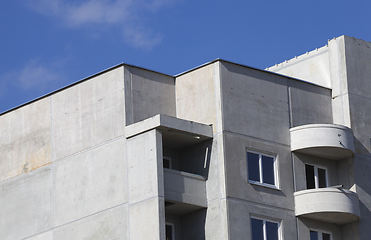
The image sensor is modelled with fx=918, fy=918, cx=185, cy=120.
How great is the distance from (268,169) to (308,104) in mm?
4913

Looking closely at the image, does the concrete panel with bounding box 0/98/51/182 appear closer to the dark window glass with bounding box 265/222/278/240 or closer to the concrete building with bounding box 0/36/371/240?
the concrete building with bounding box 0/36/371/240

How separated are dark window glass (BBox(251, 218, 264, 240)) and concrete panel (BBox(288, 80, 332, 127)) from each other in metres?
5.96

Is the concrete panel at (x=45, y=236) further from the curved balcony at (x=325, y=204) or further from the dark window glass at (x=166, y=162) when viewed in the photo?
the curved balcony at (x=325, y=204)

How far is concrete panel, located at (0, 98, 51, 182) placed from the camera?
161ft

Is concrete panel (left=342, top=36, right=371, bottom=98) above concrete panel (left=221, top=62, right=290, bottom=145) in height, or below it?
above

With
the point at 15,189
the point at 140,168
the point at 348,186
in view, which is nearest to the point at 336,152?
the point at 348,186

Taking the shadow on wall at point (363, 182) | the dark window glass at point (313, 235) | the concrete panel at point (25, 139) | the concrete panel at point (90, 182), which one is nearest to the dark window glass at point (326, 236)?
the dark window glass at point (313, 235)

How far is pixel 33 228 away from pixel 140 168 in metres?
7.96

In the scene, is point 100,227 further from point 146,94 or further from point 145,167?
point 146,94

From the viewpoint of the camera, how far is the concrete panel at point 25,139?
161 ft

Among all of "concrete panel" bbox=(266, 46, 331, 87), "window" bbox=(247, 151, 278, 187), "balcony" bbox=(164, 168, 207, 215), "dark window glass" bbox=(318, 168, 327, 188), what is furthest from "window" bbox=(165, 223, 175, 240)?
"concrete panel" bbox=(266, 46, 331, 87)

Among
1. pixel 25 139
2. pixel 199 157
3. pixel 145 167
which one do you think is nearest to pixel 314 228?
pixel 199 157

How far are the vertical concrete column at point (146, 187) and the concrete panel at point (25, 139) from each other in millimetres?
6416

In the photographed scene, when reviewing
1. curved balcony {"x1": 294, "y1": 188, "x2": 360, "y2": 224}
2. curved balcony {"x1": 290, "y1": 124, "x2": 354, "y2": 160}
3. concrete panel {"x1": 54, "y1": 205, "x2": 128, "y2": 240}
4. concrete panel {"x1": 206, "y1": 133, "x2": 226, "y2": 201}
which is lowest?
concrete panel {"x1": 54, "y1": 205, "x2": 128, "y2": 240}
